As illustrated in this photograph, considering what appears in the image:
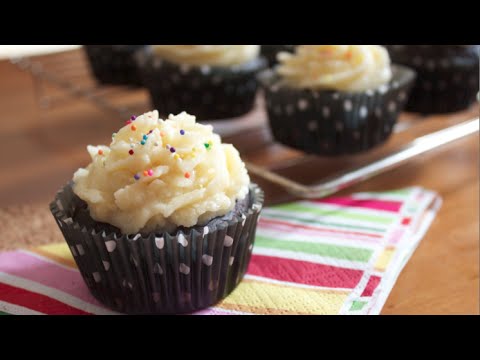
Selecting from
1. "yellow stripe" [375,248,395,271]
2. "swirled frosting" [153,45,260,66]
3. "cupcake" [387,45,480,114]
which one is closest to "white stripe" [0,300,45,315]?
"yellow stripe" [375,248,395,271]

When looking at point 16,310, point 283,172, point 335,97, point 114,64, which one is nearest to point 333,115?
point 335,97

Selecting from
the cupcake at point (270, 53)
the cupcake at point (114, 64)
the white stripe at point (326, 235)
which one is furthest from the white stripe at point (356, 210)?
the cupcake at point (114, 64)

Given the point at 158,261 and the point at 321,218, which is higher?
the point at 158,261

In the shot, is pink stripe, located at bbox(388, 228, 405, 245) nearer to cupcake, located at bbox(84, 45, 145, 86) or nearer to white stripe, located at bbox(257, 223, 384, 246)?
white stripe, located at bbox(257, 223, 384, 246)

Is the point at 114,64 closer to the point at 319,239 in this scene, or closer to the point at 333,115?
the point at 333,115

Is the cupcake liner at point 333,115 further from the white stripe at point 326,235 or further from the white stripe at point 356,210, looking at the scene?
the white stripe at point 326,235
